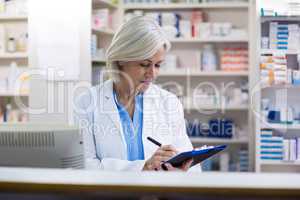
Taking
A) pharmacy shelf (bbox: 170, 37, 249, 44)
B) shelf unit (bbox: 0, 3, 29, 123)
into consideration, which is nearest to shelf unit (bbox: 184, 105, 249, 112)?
pharmacy shelf (bbox: 170, 37, 249, 44)

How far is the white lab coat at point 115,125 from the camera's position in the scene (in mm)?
2135

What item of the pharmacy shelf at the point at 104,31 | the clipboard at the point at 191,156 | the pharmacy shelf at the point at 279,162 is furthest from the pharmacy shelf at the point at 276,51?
the clipboard at the point at 191,156

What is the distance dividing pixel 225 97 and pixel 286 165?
0.94 metres

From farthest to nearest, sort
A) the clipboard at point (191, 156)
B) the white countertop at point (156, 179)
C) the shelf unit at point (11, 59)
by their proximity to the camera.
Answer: the shelf unit at point (11, 59), the clipboard at point (191, 156), the white countertop at point (156, 179)

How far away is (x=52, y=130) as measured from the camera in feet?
4.34

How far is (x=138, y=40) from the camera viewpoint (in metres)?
2.17

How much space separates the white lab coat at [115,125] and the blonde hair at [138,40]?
0.22m

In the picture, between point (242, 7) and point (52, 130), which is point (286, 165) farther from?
point (52, 130)

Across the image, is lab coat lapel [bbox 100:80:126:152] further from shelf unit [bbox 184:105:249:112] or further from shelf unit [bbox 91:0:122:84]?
shelf unit [bbox 184:105:249:112]

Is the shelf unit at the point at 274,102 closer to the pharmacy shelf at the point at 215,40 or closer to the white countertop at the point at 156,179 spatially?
the pharmacy shelf at the point at 215,40

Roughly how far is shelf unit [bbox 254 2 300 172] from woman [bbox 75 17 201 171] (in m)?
2.10

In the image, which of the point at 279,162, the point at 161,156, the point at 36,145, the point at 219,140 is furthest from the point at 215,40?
the point at 36,145

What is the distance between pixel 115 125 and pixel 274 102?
7.88 feet

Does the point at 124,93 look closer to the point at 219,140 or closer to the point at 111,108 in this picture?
the point at 111,108
